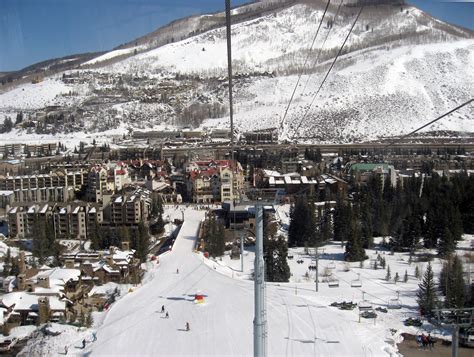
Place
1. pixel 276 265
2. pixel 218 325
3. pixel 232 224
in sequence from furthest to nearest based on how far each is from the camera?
pixel 232 224, pixel 276 265, pixel 218 325

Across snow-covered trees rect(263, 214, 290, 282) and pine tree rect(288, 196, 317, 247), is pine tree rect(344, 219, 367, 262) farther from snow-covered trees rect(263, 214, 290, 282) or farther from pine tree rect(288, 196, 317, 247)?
snow-covered trees rect(263, 214, 290, 282)

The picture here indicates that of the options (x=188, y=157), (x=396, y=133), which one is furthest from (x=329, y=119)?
(x=188, y=157)

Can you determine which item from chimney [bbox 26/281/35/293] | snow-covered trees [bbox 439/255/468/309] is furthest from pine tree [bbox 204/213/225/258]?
snow-covered trees [bbox 439/255/468/309]

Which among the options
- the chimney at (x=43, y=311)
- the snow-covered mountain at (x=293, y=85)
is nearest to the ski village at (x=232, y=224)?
the chimney at (x=43, y=311)

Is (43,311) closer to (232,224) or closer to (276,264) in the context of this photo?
(276,264)

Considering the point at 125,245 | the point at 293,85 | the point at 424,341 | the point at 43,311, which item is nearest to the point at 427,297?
the point at 424,341

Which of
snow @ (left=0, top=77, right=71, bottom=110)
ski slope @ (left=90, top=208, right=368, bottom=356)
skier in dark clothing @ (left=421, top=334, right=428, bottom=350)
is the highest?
A: snow @ (left=0, top=77, right=71, bottom=110)

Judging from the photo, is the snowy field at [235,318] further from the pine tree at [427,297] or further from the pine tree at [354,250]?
the pine tree at [354,250]
